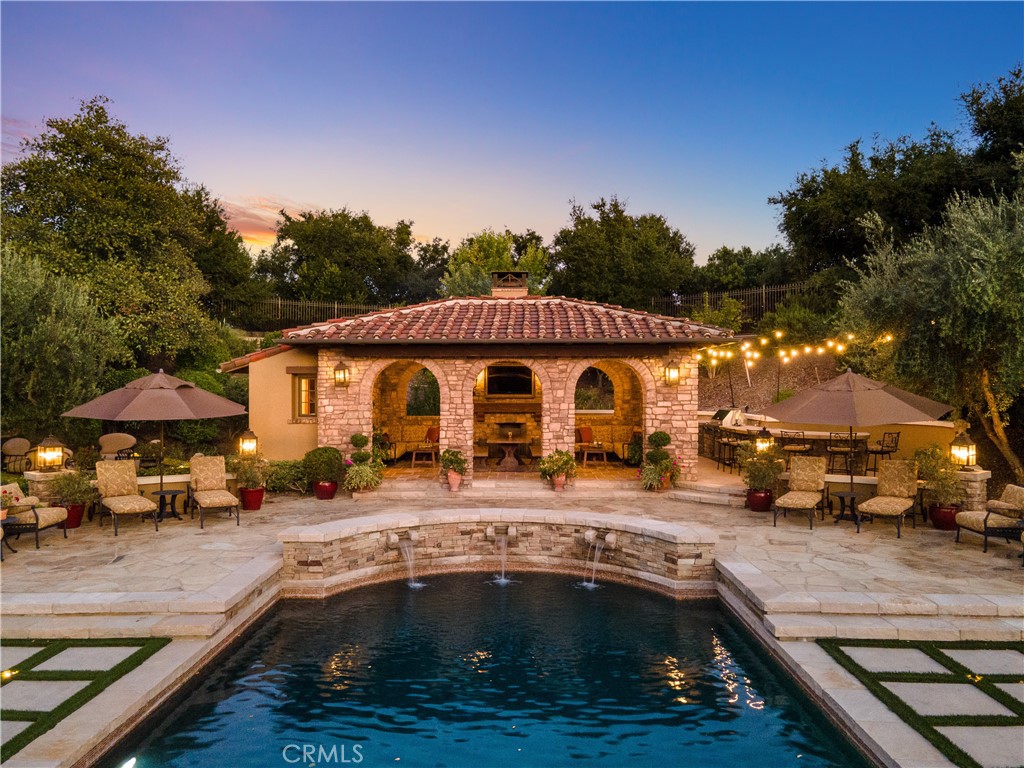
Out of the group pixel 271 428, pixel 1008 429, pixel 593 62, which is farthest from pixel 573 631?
pixel 593 62

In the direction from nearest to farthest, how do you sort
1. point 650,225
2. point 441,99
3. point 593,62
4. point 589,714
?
point 589,714
point 593,62
point 441,99
point 650,225

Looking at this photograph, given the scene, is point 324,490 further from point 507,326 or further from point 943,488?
point 943,488

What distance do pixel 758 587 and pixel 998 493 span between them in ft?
32.0

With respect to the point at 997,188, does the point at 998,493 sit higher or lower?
lower

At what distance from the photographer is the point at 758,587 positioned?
7418mm

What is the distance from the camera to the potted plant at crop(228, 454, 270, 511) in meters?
11.8

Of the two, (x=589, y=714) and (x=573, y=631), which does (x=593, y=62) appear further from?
(x=589, y=714)

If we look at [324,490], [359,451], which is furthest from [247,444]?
[359,451]

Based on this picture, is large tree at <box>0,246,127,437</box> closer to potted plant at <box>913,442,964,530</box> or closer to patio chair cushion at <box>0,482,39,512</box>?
patio chair cushion at <box>0,482,39,512</box>

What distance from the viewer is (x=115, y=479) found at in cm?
1045

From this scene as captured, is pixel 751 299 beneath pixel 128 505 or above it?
above

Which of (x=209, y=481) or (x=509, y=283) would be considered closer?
(x=209, y=481)

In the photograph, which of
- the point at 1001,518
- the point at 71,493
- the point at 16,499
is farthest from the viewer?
the point at 71,493

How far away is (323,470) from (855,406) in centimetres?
1063
